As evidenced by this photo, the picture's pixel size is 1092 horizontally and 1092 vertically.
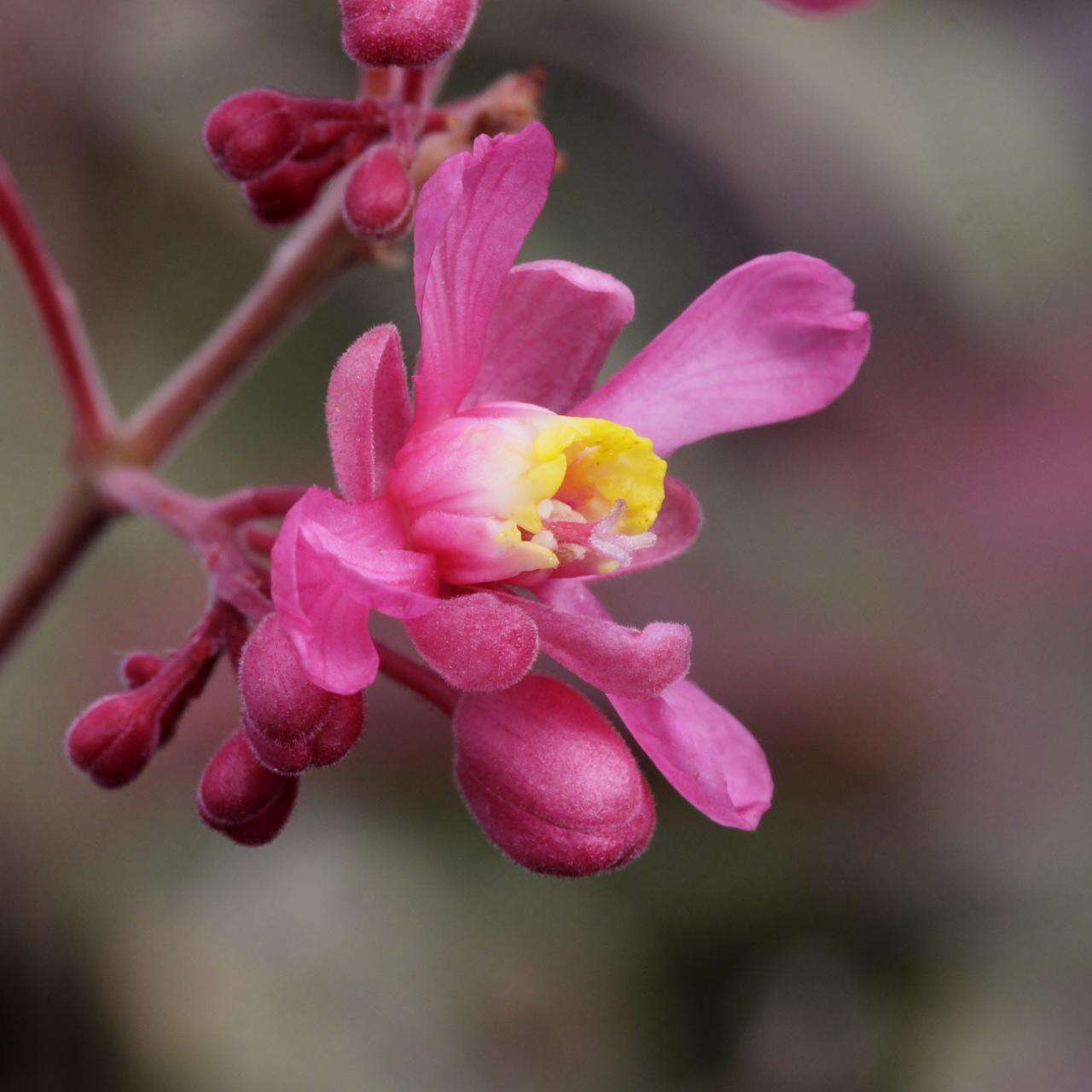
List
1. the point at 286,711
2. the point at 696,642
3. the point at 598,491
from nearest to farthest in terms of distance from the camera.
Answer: the point at 286,711
the point at 598,491
the point at 696,642

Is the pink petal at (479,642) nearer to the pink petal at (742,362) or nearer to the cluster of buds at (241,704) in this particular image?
the cluster of buds at (241,704)

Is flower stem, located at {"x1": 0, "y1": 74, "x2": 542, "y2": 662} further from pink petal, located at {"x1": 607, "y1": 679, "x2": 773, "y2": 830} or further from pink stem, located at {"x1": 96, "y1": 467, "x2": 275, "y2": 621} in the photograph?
pink petal, located at {"x1": 607, "y1": 679, "x2": 773, "y2": 830}

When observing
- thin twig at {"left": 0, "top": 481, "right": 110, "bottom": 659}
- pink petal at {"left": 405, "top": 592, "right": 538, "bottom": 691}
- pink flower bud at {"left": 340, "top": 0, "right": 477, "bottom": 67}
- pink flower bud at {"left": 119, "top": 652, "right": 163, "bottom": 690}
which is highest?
pink flower bud at {"left": 340, "top": 0, "right": 477, "bottom": 67}

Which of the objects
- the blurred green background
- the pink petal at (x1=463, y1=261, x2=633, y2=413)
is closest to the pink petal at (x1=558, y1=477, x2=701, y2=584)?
the pink petal at (x1=463, y1=261, x2=633, y2=413)

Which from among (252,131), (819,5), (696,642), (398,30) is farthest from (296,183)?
(696,642)

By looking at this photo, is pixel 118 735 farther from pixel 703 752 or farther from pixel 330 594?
pixel 703 752

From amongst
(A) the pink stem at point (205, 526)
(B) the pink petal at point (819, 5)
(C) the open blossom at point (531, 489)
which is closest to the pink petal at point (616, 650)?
(C) the open blossom at point (531, 489)
